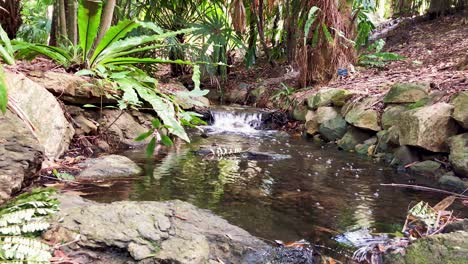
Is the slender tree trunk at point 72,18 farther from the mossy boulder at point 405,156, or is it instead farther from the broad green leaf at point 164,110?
the mossy boulder at point 405,156

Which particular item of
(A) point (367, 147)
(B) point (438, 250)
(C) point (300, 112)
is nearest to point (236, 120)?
(C) point (300, 112)

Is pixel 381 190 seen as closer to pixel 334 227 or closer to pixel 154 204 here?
pixel 334 227

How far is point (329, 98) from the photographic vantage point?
18.5 ft

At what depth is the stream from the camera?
2.22 metres

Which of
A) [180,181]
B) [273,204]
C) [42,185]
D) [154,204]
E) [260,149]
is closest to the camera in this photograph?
[154,204]

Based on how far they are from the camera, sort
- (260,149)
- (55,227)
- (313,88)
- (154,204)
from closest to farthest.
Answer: (55,227) < (154,204) < (260,149) < (313,88)

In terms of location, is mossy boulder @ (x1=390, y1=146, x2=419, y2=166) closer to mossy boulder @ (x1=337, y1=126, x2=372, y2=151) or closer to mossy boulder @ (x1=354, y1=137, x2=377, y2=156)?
mossy boulder @ (x1=354, y1=137, x2=377, y2=156)

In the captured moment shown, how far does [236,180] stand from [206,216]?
1053 millimetres

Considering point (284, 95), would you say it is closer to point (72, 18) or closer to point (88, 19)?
point (72, 18)

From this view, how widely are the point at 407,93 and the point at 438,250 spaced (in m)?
3.20

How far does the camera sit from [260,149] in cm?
450

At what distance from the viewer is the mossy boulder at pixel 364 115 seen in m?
4.59

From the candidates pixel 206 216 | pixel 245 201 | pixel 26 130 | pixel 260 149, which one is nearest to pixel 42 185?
pixel 26 130

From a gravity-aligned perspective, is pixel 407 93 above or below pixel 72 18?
below
